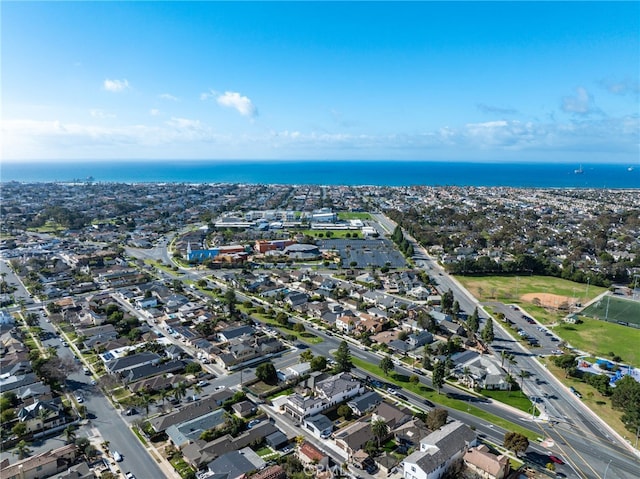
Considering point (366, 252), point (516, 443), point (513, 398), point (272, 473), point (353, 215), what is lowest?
point (513, 398)

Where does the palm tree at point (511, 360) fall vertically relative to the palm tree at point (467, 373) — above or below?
below

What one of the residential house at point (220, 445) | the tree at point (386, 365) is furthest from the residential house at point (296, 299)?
the residential house at point (220, 445)

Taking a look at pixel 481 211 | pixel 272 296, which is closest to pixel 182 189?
pixel 481 211

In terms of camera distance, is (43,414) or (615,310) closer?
(43,414)

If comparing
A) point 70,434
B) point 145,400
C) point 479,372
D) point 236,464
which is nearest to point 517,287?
point 479,372

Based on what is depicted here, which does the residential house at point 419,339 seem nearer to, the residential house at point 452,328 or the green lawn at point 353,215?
the residential house at point 452,328

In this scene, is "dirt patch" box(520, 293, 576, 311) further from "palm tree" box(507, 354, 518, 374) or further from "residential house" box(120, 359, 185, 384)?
"residential house" box(120, 359, 185, 384)

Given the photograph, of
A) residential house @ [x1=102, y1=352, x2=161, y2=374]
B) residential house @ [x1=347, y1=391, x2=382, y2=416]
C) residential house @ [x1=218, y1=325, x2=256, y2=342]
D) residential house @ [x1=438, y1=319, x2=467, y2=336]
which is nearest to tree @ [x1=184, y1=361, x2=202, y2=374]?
residential house @ [x1=102, y1=352, x2=161, y2=374]

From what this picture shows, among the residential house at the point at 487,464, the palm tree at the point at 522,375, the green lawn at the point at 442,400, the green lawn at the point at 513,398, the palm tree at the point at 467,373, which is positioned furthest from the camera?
the palm tree at the point at 522,375

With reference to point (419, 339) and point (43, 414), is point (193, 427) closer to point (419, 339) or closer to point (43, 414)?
point (43, 414)
